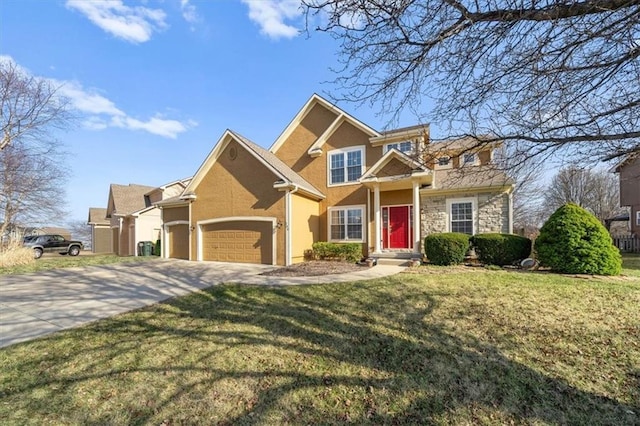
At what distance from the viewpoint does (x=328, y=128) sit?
15.4 meters

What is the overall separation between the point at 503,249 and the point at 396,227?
15.4ft

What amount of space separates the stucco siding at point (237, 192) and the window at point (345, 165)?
12.0 feet

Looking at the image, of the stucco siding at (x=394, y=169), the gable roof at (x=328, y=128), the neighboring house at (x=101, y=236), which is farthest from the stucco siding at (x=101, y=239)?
the stucco siding at (x=394, y=169)

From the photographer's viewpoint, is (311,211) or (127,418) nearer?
(127,418)

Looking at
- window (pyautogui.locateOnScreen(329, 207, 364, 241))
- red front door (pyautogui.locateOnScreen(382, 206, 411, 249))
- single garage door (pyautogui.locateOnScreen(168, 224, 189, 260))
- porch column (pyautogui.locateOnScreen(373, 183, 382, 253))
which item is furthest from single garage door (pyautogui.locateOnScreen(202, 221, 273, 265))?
red front door (pyautogui.locateOnScreen(382, 206, 411, 249))

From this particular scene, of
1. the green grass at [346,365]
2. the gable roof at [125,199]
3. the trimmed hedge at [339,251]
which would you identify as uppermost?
the gable roof at [125,199]

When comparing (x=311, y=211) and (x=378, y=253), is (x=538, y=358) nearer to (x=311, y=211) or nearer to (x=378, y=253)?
(x=378, y=253)

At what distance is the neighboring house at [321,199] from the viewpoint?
12742 mm

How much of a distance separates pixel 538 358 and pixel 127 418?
5.31 meters

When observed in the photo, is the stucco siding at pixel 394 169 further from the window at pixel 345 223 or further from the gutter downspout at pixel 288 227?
the gutter downspout at pixel 288 227

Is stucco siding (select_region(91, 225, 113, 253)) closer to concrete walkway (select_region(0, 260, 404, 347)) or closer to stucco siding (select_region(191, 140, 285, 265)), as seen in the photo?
concrete walkway (select_region(0, 260, 404, 347))

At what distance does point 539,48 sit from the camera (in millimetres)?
3449

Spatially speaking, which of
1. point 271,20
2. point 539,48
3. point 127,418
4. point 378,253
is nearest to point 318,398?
point 127,418

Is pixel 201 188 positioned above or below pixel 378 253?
above
